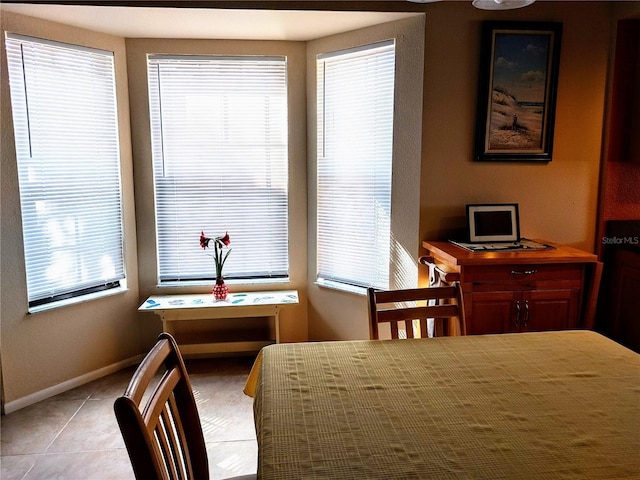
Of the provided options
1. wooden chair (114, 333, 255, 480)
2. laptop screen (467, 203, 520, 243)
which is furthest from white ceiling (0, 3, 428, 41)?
wooden chair (114, 333, 255, 480)

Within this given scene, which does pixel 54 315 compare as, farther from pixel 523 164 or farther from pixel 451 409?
pixel 523 164

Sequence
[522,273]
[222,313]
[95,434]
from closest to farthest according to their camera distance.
A: [522,273]
[95,434]
[222,313]

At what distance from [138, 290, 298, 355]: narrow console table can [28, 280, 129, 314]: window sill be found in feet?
0.71

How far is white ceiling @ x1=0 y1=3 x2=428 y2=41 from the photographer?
2.77 meters

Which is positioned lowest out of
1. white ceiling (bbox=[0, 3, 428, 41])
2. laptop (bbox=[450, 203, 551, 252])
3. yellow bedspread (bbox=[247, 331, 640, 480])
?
yellow bedspread (bbox=[247, 331, 640, 480])

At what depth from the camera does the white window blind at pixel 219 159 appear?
11.3 ft

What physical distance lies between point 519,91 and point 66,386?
343 cm

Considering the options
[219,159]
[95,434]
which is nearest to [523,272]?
[219,159]

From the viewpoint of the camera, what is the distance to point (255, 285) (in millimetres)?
3658

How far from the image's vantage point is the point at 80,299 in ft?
10.4

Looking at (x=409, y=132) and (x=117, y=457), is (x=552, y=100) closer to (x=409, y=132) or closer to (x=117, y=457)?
(x=409, y=132)

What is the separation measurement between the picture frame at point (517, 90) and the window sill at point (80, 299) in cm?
259

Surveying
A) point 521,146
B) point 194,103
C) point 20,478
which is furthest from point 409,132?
point 20,478

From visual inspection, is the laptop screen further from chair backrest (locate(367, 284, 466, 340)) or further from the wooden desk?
chair backrest (locate(367, 284, 466, 340))
